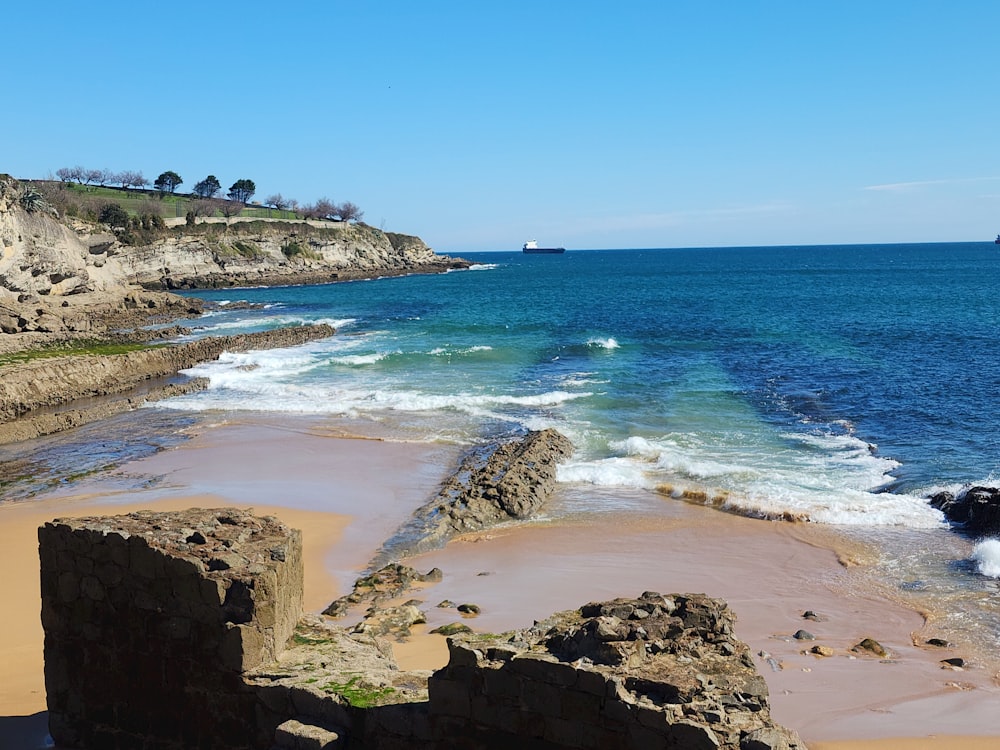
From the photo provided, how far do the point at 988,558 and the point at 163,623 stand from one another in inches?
529

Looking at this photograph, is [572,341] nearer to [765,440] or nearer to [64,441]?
[765,440]

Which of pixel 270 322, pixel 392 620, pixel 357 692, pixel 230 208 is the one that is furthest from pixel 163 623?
pixel 230 208

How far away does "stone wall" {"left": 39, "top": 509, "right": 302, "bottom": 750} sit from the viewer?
848cm

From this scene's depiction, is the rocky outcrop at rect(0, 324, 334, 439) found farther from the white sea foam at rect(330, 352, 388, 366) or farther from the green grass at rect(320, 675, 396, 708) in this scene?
the green grass at rect(320, 675, 396, 708)

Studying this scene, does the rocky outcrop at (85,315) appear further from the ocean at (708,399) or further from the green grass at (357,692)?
the green grass at (357,692)

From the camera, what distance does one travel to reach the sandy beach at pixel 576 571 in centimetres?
1030

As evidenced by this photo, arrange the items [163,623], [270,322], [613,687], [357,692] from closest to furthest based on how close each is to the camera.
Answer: [613,687] < [357,692] < [163,623] < [270,322]

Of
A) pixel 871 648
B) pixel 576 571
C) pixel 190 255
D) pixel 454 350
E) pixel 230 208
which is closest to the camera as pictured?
pixel 871 648

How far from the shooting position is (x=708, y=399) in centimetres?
3038

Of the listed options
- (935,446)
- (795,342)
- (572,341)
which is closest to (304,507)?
(935,446)

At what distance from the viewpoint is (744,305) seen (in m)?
69.7

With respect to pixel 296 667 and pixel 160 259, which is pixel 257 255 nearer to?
pixel 160 259

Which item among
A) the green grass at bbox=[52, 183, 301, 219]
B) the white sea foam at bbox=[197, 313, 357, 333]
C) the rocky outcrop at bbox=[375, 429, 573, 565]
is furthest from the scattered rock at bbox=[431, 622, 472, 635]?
the green grass at bbox=[52, 183, 301, 219]

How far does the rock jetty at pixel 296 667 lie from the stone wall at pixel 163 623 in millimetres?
19
